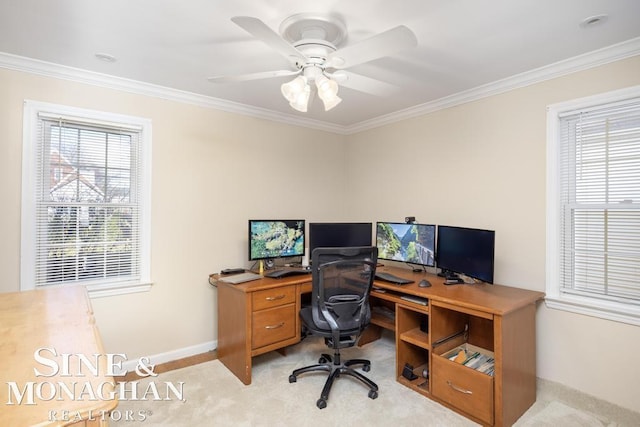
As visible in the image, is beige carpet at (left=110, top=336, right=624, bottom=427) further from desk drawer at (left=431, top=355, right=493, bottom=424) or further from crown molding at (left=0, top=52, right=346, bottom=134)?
crown molding at (left=0, top=52, right=346, bottom=134)

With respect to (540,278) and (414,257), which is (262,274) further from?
(540,278)

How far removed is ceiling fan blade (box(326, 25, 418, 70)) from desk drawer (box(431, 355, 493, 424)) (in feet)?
6.55

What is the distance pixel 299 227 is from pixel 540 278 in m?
2.17

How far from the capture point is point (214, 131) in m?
3.28

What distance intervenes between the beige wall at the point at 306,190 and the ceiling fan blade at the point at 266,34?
5.71 ft

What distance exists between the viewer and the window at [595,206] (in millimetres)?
2205

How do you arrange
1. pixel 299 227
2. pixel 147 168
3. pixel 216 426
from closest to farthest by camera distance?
pixel 216 426 < pixel 147 168 < pixel 299 227

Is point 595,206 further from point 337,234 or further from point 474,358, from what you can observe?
point 337,234

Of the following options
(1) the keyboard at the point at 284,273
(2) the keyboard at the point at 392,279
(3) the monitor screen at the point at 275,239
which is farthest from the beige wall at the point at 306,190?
(2) the keyboard at the point at 392,279

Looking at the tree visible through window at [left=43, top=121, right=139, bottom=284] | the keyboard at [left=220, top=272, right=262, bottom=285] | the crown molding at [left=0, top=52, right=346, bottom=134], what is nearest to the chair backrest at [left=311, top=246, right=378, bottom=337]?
the keyboard at [left=220, top=272, right=262, bottom=285]

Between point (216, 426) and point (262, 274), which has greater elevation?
point (262, 274)

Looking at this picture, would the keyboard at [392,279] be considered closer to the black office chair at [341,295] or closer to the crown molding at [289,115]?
the black office chair at [341,295]

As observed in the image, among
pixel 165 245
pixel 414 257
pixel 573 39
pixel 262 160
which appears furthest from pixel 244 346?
pixel 573 39

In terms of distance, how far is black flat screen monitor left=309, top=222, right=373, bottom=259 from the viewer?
10.8ft
